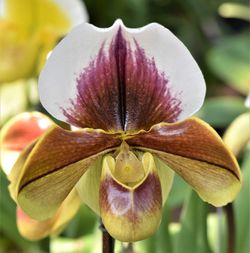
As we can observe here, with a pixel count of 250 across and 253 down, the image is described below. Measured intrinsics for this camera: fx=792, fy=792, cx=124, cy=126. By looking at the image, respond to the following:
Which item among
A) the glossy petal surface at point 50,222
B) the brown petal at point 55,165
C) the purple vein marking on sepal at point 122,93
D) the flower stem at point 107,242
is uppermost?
the purple vein marking on sepal at point 122,93

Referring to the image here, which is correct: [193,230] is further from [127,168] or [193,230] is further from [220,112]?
[220,112]

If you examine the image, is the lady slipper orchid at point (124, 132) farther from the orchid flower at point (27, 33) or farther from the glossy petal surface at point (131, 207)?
the orchid flower at point (27, 33)

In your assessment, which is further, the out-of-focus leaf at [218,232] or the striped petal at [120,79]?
the out-of-focus leaf at [218,232]

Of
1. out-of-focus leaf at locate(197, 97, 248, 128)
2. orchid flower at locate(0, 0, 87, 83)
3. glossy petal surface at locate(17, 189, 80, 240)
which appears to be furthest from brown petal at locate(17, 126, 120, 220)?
out-of-focus leaf at locate(197, 97, 248, 128)

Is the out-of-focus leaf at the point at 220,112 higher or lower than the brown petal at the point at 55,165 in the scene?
lower

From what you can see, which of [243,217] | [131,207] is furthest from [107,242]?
[243,217]

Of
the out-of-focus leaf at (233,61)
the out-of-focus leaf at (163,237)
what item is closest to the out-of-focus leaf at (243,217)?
the out-of-focus leaf at (163,237)

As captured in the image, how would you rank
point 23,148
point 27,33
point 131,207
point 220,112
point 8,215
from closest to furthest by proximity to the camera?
point 131,207, point 23,148, point 8,215, point 27,33, point 220,112
